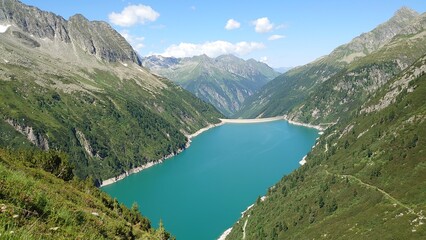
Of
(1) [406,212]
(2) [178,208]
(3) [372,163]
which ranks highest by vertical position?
(2) [178,208]

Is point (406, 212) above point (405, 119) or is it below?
below

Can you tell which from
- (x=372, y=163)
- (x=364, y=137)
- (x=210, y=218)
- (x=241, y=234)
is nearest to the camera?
(x=241, y=234)

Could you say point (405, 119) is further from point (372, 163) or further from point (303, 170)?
point (303, 170)

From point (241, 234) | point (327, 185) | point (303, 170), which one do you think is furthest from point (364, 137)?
point (241, 234)

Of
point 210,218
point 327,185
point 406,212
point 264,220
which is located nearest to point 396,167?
point 327,185

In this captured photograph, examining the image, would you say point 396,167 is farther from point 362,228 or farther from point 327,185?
point 362,228

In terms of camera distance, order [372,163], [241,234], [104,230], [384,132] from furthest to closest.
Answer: [384,132]
[372,163]
[241,234]
[104,230]

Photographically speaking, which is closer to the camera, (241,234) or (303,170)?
(241,234)
